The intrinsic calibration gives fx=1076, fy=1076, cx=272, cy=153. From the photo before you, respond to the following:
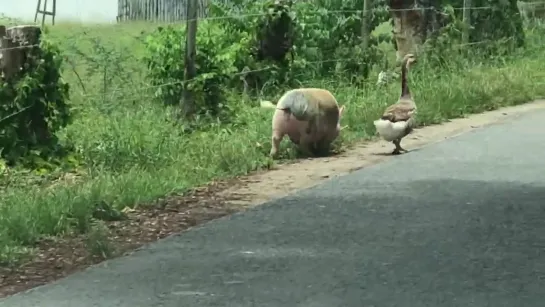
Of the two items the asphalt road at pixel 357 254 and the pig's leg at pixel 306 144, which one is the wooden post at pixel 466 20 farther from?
the asphalt road at pixel 357 254

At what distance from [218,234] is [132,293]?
157cm

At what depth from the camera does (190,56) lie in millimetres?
11344

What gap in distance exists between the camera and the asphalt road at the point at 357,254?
5.67 m

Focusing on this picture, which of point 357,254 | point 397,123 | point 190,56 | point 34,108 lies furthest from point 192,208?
point 190,56

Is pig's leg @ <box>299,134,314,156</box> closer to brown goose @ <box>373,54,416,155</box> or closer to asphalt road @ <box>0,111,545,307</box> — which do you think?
brown goose @ <box>373,54,416,155</box>

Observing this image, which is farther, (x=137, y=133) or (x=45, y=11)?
(x=45, y=11)

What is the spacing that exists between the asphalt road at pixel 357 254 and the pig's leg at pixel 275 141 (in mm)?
1172

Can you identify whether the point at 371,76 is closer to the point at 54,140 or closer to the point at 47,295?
the point at 54,140

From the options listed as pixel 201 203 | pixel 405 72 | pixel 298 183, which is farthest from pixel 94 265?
pixel 405 72

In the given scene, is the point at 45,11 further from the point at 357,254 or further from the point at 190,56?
the point at 357,254

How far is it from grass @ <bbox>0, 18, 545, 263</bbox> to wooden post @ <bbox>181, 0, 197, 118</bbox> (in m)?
0.27

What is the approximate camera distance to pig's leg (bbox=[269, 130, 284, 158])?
34.1 feet

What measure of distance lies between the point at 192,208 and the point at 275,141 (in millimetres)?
2429

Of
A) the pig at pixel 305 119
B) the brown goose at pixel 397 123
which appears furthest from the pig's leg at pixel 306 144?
the brown goose at pixel 397 123
